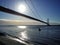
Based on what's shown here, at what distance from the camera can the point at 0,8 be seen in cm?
871
